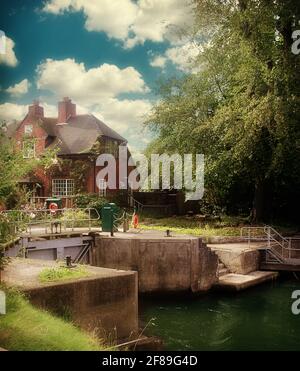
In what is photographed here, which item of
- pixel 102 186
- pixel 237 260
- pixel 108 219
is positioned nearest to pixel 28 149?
pixel 108 219

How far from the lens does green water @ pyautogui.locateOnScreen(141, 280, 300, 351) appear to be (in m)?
14.4

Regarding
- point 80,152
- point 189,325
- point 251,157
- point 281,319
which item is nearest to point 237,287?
point 281,319

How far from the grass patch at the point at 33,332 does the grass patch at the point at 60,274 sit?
1.51 meters

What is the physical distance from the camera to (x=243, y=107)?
85.3 ft

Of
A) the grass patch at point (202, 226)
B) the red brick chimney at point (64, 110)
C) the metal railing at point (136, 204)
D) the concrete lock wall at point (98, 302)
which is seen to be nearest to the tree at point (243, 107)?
the grass patch at point (202, 226)

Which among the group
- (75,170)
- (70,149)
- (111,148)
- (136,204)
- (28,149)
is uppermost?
(111,148)

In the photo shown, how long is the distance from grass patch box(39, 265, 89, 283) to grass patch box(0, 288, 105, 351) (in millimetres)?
1513

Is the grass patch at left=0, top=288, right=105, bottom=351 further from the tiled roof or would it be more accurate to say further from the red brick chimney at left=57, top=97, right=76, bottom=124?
the red brick chimney at left=57, top=97, right=76, bottom=124

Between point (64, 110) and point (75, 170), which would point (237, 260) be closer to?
point (75, 170)

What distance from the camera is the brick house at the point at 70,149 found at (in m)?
37.8

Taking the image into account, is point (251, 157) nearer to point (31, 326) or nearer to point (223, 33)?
point (223, 33)

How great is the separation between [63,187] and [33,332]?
3044cm

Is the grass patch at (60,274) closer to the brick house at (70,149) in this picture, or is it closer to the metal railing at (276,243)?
the metal railing at (276,243)

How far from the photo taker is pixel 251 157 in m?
26.4
